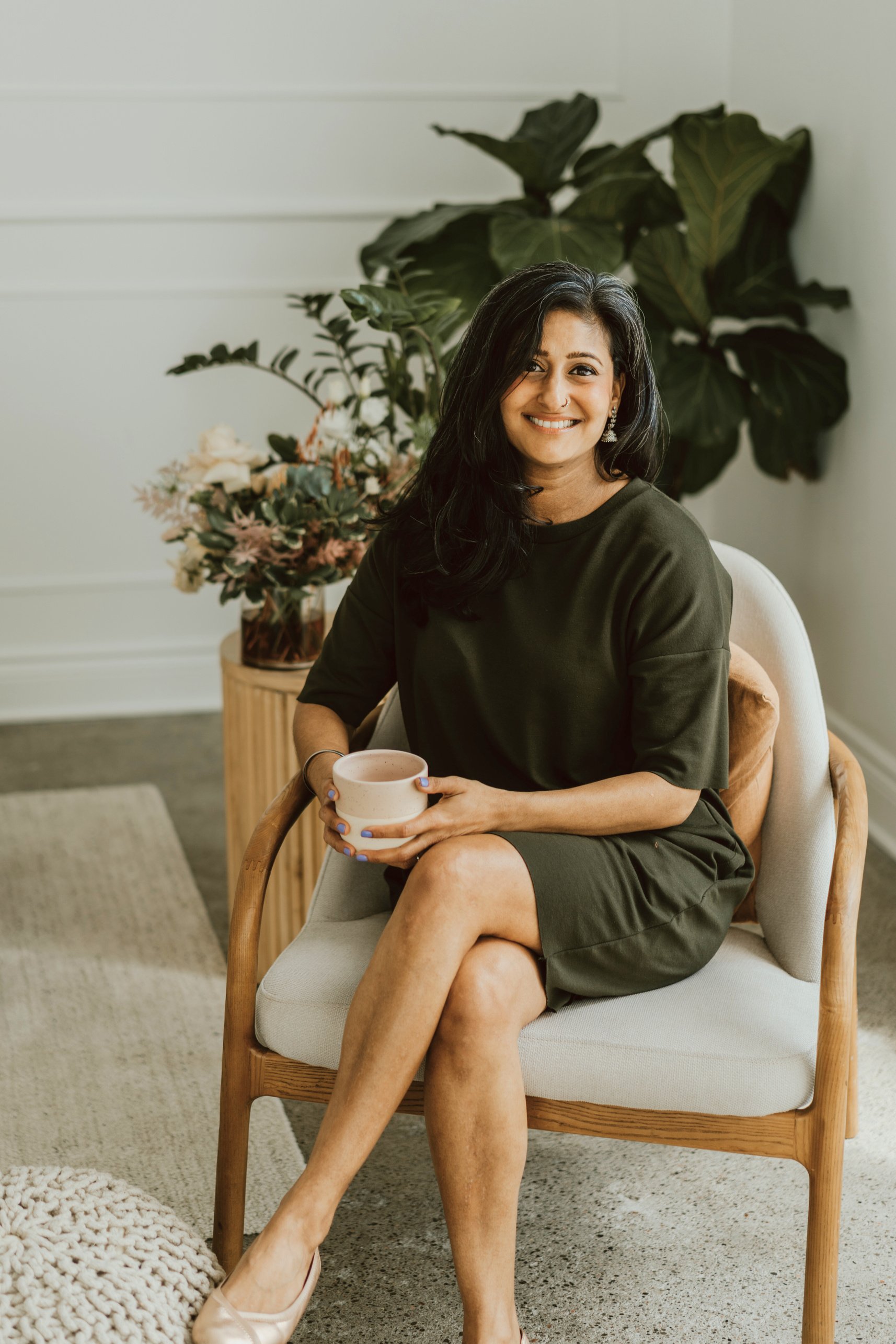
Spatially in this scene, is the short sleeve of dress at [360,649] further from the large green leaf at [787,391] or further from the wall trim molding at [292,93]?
the wall trim molding at [292,93]

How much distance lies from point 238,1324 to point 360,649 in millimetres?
812

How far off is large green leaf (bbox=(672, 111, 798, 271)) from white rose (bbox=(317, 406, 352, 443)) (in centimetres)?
134

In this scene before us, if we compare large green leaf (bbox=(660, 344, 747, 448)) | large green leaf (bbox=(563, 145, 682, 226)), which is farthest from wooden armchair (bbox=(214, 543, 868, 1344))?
large green leaf (bbox=(563, 145, 682, 226))

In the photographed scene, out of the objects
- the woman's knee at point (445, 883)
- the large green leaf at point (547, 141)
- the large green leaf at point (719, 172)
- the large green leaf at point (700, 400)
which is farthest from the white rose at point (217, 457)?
the large green leaf at point (719, 172)

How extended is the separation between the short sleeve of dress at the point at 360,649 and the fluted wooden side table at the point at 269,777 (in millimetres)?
433

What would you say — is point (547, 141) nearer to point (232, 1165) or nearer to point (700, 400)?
point (700, 400)

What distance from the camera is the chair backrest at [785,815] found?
1540 millimetres

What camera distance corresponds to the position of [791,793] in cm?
161

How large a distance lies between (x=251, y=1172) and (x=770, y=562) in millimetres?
2353

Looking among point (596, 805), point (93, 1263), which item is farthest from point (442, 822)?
point (93, 1263)

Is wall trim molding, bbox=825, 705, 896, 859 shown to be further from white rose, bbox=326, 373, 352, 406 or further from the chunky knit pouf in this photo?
the chunky knit pouf

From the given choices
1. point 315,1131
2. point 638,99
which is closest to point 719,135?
point 638,99

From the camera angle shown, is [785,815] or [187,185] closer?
[785,815]

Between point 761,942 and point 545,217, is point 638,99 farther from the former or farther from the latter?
point 761,942
